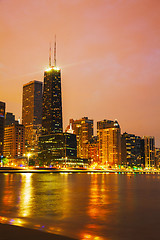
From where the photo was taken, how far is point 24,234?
14.0 meters

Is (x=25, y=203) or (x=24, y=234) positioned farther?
(x=25, y=203)

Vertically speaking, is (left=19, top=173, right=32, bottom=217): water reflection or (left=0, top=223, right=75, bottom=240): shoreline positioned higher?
(left=0, top=223, right=75, bottom=240): shoreline

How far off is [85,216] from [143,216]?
4913 millimetres

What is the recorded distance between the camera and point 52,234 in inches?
567

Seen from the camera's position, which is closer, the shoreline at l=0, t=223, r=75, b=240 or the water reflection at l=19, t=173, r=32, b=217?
the shoreline at l=0, t=223, r=75, b=240

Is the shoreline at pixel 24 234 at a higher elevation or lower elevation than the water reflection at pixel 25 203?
higher

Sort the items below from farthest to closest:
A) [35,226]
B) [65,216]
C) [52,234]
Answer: [65,216]
[35,226]
[52,234]

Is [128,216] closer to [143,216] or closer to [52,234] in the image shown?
[143,216]

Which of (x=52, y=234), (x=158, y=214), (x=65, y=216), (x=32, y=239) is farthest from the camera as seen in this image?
(x=158, y=214)

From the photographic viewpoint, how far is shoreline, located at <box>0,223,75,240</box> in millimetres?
13266

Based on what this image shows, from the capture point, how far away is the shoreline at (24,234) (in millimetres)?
13266

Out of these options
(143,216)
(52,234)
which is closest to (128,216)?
(143,216)

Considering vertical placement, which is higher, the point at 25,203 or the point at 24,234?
the point at 24,234

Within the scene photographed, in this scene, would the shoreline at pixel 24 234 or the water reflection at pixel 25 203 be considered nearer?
the shoreline at pixel 24 234
